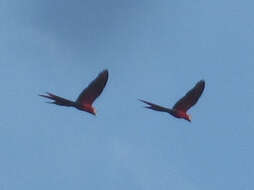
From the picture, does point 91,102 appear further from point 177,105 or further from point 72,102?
point 177,105

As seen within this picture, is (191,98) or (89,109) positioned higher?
(191,98)

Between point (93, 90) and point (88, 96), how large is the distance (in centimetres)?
63

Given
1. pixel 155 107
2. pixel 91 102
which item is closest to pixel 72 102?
pixel 91 102

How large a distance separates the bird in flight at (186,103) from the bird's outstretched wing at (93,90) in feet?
12.5

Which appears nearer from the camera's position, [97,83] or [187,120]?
[97,83]

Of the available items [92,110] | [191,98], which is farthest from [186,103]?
[92,110]

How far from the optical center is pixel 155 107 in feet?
161

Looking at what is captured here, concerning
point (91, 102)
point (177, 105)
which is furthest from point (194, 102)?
point (91, 102)

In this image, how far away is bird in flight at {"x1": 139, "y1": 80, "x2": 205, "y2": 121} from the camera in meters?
49.9

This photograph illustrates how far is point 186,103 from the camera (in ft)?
166

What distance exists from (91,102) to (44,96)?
360cm

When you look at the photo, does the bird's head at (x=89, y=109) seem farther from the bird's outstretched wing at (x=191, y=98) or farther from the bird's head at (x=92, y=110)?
the bird's outstretched wing at (x=191, y=98)

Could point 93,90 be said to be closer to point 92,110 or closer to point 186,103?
point 92,110

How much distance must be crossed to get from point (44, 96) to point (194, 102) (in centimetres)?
917
